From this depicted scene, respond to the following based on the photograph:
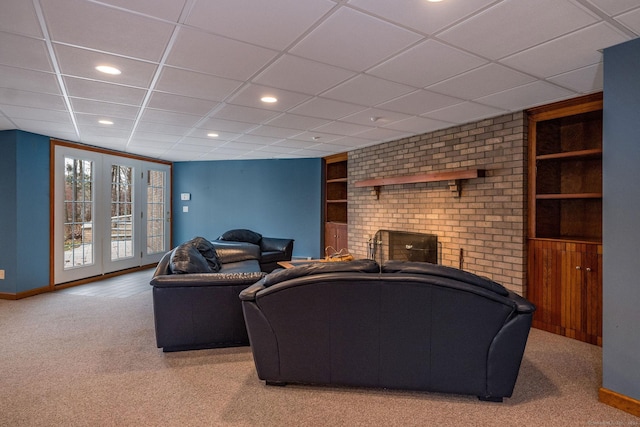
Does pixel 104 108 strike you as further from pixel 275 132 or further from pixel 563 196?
pixel 563 196

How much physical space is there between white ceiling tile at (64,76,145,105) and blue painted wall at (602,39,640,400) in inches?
139

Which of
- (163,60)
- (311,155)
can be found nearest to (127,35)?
(163,60)

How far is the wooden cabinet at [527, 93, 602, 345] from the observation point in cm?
328

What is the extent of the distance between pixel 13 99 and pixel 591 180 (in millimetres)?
5760

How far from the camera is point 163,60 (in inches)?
Result: 95.7

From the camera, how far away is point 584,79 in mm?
2820

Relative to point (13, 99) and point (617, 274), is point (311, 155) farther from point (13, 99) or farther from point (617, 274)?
point (617, 274)

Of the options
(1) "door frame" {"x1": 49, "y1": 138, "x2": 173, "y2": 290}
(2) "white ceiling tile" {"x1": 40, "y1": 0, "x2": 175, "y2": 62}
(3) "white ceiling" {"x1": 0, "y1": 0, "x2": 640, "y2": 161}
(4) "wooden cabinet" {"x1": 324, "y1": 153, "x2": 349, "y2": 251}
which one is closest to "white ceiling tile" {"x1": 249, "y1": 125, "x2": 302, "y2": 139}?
(3) "white ceiling" {"x1": 0, "y1": 0, "x2": 640, "y2": 161}

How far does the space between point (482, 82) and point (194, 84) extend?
2.36 m

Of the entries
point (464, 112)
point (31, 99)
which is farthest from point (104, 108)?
point (464, 112)

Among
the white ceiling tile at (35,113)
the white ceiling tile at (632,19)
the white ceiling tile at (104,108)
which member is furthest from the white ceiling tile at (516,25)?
the white ceiling tile at (35,113)

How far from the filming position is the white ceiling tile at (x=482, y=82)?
2.65m

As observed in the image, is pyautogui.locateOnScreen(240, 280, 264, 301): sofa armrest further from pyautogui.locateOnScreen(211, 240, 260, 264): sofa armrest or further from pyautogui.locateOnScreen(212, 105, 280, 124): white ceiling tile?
pyautogui.locateOnScreen(211, 240, 260, 264): sofa armrest

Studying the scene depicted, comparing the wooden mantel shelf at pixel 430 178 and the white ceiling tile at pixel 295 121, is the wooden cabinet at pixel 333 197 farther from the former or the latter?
the white ceiling tile at pixel 295 121
